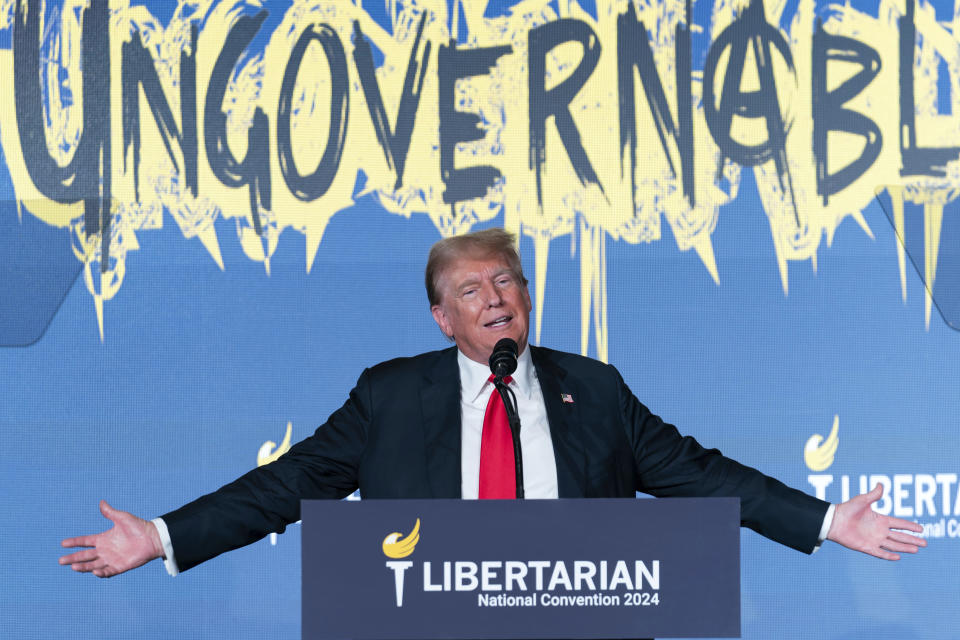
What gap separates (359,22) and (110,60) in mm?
838

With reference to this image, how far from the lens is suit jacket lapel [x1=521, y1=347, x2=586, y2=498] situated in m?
1.93

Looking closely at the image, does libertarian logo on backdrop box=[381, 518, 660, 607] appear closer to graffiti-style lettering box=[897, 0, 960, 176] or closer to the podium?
the podium

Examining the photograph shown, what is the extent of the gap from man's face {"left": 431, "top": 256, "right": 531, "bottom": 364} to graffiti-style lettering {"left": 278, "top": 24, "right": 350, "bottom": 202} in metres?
1.13

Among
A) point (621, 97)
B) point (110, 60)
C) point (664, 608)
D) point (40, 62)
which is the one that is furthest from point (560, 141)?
point (664, 608)

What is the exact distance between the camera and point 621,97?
3.19 metres

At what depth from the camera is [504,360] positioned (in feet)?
4.99

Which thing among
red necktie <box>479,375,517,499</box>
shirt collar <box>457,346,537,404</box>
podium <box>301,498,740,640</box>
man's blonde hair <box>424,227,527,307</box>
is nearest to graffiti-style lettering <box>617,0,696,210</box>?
man's blonde hair <box>424,227,527,307</box>

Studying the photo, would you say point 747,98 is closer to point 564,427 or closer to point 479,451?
point 564,427

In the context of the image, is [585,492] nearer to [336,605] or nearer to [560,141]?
[336,605]

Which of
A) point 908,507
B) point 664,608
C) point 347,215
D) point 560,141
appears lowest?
point 908,507

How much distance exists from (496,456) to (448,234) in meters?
1.33

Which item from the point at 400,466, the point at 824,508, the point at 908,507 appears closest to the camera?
the point at 824,508

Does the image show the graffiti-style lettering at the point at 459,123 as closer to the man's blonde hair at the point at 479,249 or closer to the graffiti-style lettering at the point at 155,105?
the graffiti-style lettering at the point at 155,105

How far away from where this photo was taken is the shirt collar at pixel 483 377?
6.79 feet
